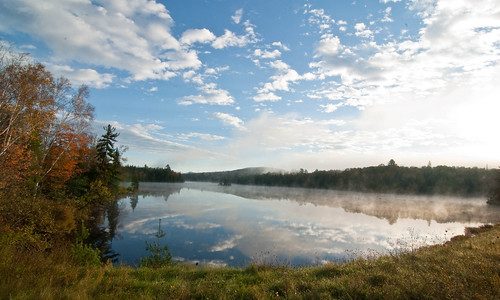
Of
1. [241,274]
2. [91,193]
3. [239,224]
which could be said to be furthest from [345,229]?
[91,193]

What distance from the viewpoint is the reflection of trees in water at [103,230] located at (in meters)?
24.0

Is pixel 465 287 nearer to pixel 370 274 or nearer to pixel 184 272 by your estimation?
pixel 370 274

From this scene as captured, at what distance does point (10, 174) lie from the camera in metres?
21.0

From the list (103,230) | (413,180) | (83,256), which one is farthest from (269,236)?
(413,180)

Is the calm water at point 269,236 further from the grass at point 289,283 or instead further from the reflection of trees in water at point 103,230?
the grass at point 289,283

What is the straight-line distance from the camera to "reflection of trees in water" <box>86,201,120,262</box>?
24.0 m

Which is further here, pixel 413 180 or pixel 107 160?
pixel 413 180

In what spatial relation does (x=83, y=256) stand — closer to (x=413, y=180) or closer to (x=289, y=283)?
(x=289, y=283)

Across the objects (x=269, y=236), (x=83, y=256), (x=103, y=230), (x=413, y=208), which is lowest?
(x=103, y=230)

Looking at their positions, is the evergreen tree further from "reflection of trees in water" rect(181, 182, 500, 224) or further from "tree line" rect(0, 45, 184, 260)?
"reflection of trees in water" rect(181, 182, 500, 224)

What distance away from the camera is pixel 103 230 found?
32.8 m

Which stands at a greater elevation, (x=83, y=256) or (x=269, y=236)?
(x=83, y=256)

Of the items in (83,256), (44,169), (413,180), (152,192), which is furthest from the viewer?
(413,180)

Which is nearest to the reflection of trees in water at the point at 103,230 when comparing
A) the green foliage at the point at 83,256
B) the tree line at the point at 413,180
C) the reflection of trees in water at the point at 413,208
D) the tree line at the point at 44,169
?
the tree line at the point at 44,169
